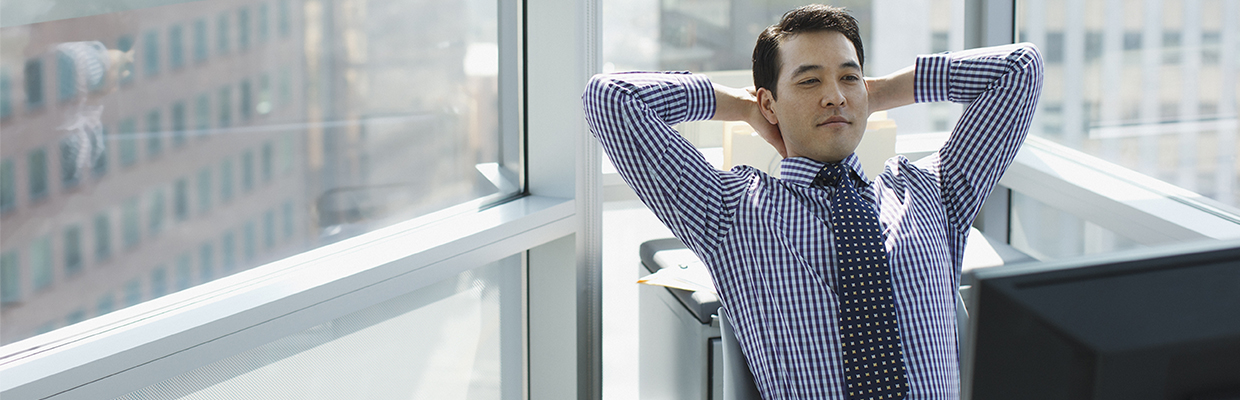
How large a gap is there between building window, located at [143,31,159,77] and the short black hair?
0.94 meters

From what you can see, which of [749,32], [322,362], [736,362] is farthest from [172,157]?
[749,32]

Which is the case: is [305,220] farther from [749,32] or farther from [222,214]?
[749,32]

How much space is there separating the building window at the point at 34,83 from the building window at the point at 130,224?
0.18m

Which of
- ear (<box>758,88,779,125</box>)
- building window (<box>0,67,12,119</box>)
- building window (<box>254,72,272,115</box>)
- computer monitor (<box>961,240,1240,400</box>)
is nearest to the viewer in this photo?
computer monitor (<box>961,240,1240,400</box>)

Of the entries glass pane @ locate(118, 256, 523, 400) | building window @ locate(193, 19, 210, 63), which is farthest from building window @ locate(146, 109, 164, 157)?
glass pane @ locate(118, 256, 523, 400)

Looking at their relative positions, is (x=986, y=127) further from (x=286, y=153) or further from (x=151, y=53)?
(x=151, y=53)

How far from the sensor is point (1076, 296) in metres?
0.51

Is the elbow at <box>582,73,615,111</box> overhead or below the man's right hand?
overhead

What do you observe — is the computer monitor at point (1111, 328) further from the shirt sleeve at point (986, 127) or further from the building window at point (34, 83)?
the building window at point (34, 83)

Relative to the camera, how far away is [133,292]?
120 cm

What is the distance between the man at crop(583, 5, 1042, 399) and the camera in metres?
1.27

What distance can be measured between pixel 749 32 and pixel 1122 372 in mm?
1922

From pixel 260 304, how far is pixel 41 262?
27cm

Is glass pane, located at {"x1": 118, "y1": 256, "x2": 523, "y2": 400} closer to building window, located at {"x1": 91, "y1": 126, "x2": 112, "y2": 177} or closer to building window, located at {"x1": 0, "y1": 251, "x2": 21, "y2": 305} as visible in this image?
building window, located at {"x1": 0, "y1": 251, "x2": 21, "y2": 305}
